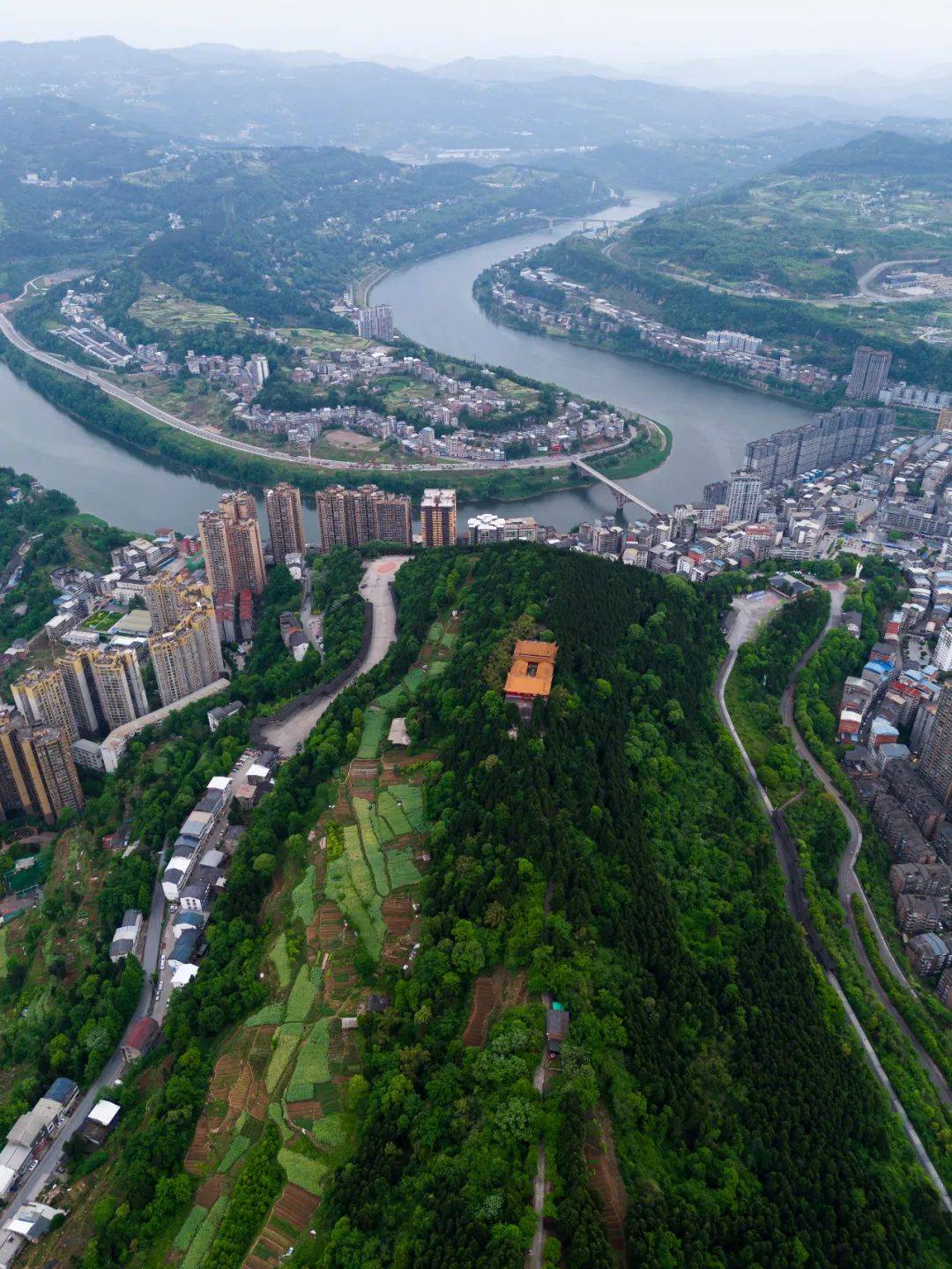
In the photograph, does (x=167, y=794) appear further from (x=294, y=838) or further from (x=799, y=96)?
(x=799, y=96)

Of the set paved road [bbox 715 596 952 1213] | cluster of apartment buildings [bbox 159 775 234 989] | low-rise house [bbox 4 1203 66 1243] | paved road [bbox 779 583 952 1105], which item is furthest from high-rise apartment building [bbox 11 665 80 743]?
paved road [bbox 779 583 952 1105]

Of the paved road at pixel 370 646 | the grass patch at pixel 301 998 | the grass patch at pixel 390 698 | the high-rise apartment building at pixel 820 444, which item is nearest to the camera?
the grass patch at pixel 301 998

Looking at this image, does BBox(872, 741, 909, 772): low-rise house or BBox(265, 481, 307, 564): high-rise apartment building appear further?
BBox(265, 481, 307, 564): high-rise apartment building

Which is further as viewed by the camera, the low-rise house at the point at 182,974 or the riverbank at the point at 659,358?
the riverbank at the point at 659,358

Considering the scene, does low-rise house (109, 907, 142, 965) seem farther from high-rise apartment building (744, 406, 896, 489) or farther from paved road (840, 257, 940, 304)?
paved road (840, 257, 940, 304)

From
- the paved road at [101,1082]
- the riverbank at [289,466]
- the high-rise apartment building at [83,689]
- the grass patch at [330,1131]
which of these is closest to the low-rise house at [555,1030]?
the grass patch at [330,1131]

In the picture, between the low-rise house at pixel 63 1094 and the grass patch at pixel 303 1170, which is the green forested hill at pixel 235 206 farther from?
the grass patch at pixel 303 1170

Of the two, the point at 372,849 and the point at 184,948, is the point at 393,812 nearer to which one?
the point at 372,849
